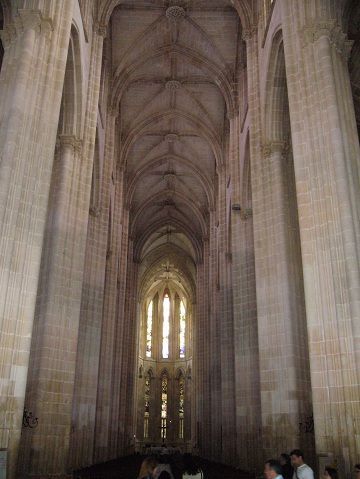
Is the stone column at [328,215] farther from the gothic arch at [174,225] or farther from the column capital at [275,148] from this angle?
the gothic arch at [174,225]

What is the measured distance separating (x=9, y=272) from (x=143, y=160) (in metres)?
23.5

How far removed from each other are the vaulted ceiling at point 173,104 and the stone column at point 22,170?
38.2 feet

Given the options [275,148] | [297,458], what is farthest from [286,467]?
[275,148]

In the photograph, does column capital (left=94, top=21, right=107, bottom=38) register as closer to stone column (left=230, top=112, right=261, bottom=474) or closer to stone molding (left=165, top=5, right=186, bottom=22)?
stone molding (left=165, top=5, right=186, bottom=22)

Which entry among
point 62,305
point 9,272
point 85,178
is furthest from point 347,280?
point 85,178

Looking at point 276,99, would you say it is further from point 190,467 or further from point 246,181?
point 190,467

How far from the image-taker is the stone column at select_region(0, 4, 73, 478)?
934cm

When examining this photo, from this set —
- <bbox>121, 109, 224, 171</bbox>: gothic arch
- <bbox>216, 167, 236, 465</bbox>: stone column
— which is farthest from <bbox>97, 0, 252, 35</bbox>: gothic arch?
<bbox>121, 109, 224, 171</bbox>: gothic arch

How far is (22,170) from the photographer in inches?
400

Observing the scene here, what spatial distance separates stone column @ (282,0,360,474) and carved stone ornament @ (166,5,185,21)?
11.1 metres

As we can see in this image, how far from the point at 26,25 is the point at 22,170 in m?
3.84

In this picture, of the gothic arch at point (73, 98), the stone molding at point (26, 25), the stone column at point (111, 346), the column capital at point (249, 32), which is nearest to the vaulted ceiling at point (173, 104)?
the column capital at point (249, 32)

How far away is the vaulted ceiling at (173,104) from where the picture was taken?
2319 cm

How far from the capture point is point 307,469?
6.47 m
